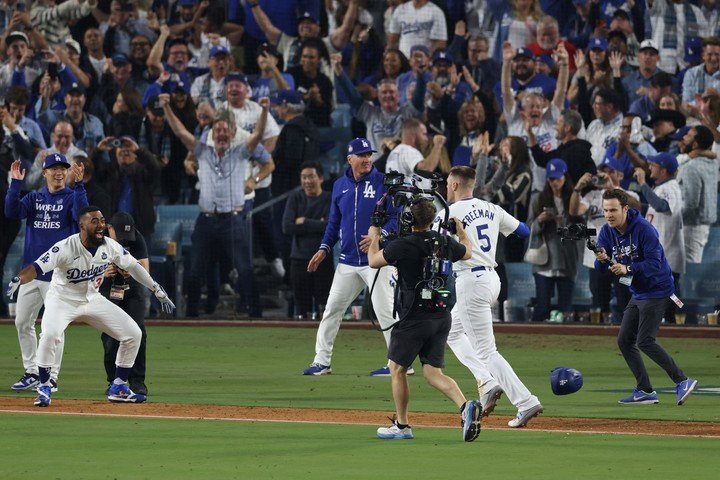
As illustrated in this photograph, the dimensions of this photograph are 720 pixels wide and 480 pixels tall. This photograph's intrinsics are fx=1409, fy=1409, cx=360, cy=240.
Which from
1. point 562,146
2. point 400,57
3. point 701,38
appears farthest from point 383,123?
point 701,38

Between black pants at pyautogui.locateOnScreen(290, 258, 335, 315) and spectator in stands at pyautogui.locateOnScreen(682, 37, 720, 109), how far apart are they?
573cm

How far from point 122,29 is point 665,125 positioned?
391 inches

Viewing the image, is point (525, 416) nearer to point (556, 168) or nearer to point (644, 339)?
point (644, 339)

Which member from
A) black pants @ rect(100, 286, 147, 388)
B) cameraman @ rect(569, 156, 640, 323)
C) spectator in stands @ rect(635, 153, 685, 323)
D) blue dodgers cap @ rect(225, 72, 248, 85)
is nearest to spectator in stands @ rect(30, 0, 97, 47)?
blue dodgers cap @ rect(225, 72, 248, 85)

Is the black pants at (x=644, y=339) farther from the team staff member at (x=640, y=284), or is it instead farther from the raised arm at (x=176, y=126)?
the raised arm at (x=176, y=126)

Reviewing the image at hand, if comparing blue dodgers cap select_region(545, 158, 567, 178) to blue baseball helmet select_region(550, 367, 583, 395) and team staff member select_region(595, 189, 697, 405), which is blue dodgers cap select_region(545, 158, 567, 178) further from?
blue baseball helmet select_region(550, 367, 583, 395)

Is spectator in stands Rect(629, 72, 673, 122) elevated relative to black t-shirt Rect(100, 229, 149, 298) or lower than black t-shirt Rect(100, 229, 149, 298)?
elevated

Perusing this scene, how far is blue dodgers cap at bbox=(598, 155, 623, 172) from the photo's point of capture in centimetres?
1922

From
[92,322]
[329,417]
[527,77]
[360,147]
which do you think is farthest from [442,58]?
[329,417]

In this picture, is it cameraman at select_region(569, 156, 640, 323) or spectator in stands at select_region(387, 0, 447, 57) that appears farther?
spectator in stands at select_region(387, 0, 447, 57)

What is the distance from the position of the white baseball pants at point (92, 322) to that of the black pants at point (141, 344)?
0.27m

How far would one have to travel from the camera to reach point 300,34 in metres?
23.3

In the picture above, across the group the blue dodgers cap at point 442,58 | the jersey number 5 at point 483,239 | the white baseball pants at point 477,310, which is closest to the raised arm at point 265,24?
the blue dodgers cap at point 442,58

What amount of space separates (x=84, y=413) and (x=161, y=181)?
33.9 feet
